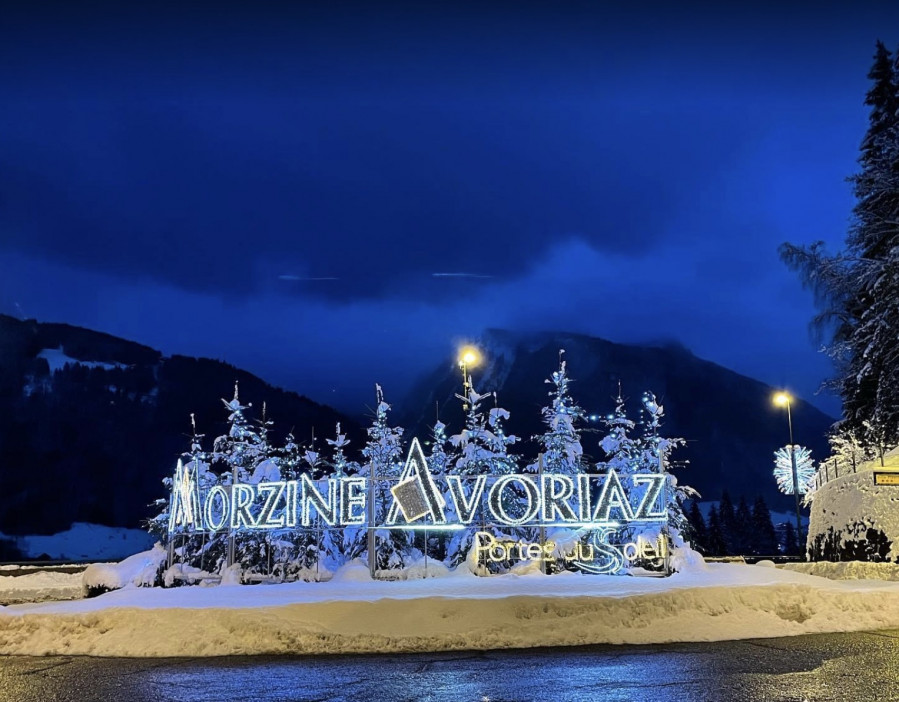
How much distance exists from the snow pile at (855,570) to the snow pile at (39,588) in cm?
2339

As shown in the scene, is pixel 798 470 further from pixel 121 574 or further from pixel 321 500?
pixel 121 574

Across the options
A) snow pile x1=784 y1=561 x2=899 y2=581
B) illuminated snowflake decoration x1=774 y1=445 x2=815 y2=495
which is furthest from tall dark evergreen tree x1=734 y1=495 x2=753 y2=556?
snow pile x1=784 y1=561 x2=899 y2=581

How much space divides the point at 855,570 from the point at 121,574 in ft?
70.2

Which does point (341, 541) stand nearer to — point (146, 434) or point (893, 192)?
point (893, 192)

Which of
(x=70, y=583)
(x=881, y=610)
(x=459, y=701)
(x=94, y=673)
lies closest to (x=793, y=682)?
(x=459, y=701)

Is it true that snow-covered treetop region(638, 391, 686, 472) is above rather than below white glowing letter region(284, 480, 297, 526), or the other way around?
above

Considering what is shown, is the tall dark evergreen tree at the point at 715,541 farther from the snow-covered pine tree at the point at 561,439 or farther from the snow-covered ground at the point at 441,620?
the snow-covered ground at the point at 441,620

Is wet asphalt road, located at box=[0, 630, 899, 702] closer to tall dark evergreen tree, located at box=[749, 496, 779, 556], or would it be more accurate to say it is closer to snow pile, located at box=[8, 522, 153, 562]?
tall dark evergreen tree, located at box=[749, 496, 779, 556]

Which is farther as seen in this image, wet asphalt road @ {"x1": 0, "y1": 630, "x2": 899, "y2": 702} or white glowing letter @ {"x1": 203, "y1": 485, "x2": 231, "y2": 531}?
white glowing letter @ {"x1": 203, "y1": 485, "x2": 231, "y2": 531}

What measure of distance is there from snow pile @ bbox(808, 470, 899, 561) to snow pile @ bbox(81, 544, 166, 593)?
21.7 m

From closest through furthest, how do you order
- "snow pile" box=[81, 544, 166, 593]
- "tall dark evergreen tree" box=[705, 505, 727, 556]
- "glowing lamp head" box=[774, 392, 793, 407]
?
"snow pile" box=[81, 544, 166, 593] < "glowing lamp head" box=[774, 392, 793, 407] < "tall dark evergreen tree" box=[705, 505, 727, 556]

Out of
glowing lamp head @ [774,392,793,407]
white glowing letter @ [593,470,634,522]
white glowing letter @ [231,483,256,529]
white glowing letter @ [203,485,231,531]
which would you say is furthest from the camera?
glowing lamp head @ [774,392,793,407]

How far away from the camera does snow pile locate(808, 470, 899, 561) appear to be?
23109 mm

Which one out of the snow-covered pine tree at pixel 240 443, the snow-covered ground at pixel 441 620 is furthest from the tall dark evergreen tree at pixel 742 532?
the snow-covered ground at pixel 441 620
